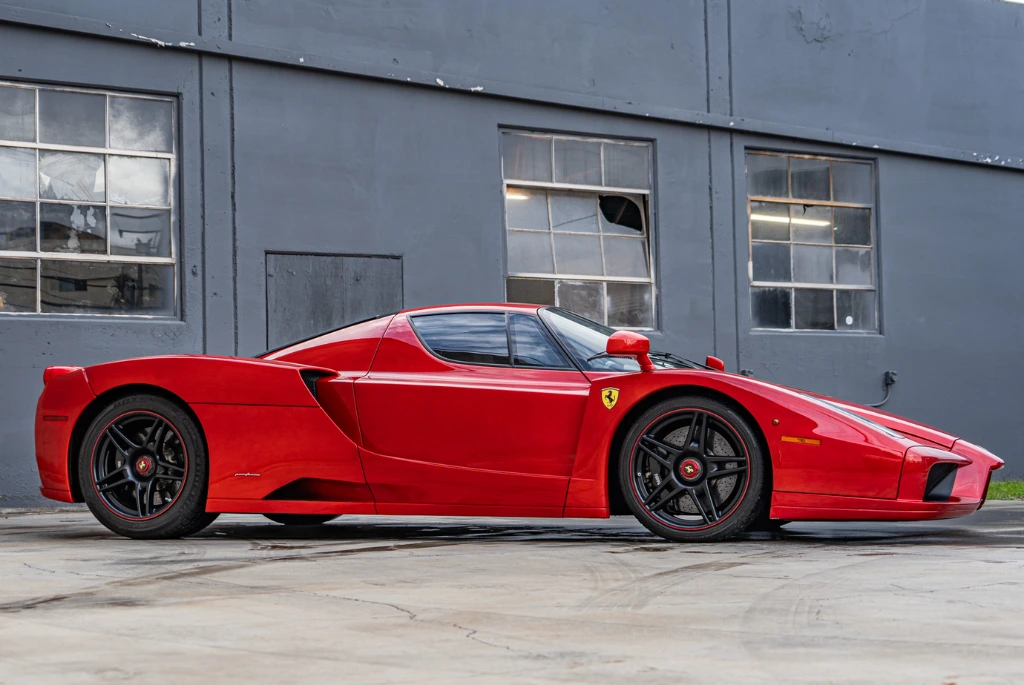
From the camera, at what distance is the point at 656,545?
567cm

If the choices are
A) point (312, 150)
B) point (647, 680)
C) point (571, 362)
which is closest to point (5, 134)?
point (312, 150)

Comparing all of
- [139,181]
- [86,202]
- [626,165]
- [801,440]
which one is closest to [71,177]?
[86,202]

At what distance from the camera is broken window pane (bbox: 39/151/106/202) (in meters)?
10.0

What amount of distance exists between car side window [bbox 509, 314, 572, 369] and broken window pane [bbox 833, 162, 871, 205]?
28.4 feet

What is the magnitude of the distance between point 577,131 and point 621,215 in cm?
97

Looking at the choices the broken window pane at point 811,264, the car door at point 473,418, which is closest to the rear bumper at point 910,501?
the car door at point 473,418

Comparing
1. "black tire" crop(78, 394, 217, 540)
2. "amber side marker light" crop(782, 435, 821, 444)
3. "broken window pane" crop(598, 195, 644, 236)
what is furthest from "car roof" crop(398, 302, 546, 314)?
"broken window pane" crop(598, 195, 644, 236)

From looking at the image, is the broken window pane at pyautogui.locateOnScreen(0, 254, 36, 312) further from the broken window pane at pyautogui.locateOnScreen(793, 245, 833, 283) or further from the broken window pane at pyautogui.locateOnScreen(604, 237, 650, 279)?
the broken window pane at pyautogui.locateOnScreen(793, 245, 833, 283)

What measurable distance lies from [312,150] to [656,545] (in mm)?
6364

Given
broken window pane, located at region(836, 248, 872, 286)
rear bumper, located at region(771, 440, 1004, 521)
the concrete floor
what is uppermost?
broken window pane, located at region(836, 248, 872, 286)

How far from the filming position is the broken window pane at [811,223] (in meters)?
13.8

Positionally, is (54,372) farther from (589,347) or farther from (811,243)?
(811,243)

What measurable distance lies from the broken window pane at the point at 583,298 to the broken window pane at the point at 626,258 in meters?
0.23

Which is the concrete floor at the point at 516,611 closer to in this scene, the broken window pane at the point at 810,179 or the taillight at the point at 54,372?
the taillight at the point at 54,372
